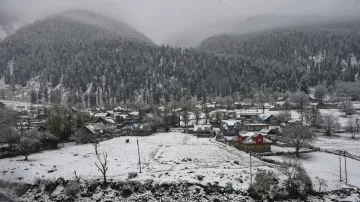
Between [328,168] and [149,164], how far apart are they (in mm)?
24891

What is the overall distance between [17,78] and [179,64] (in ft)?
348

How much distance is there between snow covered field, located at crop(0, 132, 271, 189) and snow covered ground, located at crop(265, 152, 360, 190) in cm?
615

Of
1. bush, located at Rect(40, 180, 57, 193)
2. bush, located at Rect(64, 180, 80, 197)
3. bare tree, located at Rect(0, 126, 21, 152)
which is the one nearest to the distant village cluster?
bare tree, located at Rect(0, 126, 21, 152)

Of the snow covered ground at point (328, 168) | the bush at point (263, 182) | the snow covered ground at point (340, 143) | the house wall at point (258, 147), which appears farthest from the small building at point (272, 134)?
the bush at point (263, 182)

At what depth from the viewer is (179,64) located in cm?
18825

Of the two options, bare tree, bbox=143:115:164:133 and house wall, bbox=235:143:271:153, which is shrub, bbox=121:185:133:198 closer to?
house wall, bbox=235:143:271:153

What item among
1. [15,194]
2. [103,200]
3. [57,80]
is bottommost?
[103,200]

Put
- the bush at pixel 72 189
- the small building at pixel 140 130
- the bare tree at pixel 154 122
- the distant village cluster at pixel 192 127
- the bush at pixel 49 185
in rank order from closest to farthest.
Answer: the bush at pixel 72 189 → the bush at pixel 49 185 → the distant village cluster at pixel 192 127 → the small building at pixel 140 130 → the bare tree at pixel 154 122

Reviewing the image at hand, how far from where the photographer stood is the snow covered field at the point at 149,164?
34125mm

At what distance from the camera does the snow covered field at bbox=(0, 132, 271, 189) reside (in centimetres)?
3412

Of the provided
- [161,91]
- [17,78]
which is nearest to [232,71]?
[161,91]

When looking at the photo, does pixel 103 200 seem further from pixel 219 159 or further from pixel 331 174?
pixel 331 174

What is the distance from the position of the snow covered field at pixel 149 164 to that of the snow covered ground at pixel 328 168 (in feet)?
20.2

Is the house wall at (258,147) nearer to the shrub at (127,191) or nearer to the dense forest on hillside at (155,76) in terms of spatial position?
the shrub at (127,191)
